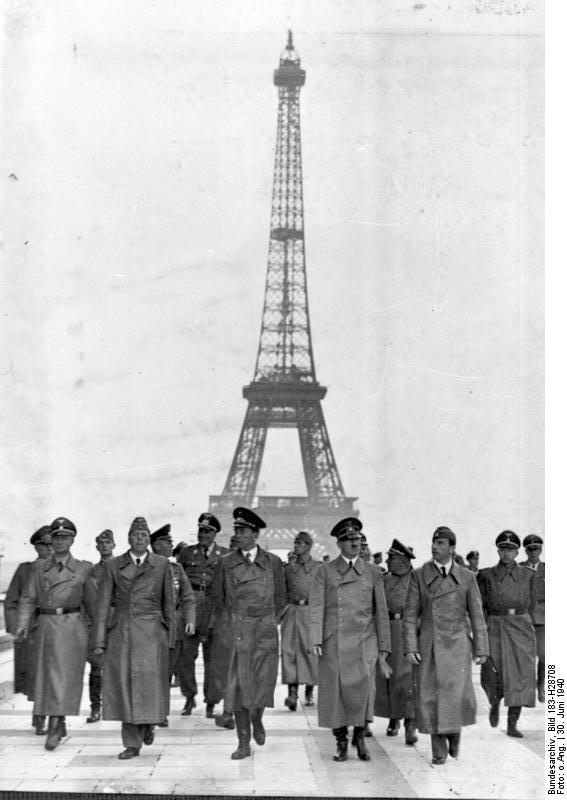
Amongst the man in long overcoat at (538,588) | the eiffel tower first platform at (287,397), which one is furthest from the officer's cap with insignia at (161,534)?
the eiffel tower first platform at (287,397)

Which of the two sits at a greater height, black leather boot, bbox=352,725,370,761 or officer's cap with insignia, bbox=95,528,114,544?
officer's cap with insignia, bbox=95,528,114,544

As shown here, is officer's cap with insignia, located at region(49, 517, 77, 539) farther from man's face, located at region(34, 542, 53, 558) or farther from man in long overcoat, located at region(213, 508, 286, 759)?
man in long overcoat, located at region(213, 508, 286, 759)

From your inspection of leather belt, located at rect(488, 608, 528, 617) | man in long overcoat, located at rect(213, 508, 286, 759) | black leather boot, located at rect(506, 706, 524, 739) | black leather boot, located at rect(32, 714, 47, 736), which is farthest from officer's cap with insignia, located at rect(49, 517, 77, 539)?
black leather boot, located at rect(506, 706, 524, 739)

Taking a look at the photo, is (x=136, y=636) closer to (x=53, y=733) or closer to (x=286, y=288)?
(x=53, y=733)

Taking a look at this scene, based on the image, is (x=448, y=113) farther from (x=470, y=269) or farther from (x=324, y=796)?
(x=324, y=796)

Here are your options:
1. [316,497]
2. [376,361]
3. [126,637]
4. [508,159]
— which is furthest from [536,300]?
[316,497]

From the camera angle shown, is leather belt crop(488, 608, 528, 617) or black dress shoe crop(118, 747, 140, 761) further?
leather belt crop(488, 608, 528, 617)

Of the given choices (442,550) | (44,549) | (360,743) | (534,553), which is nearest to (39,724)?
(44,549)
